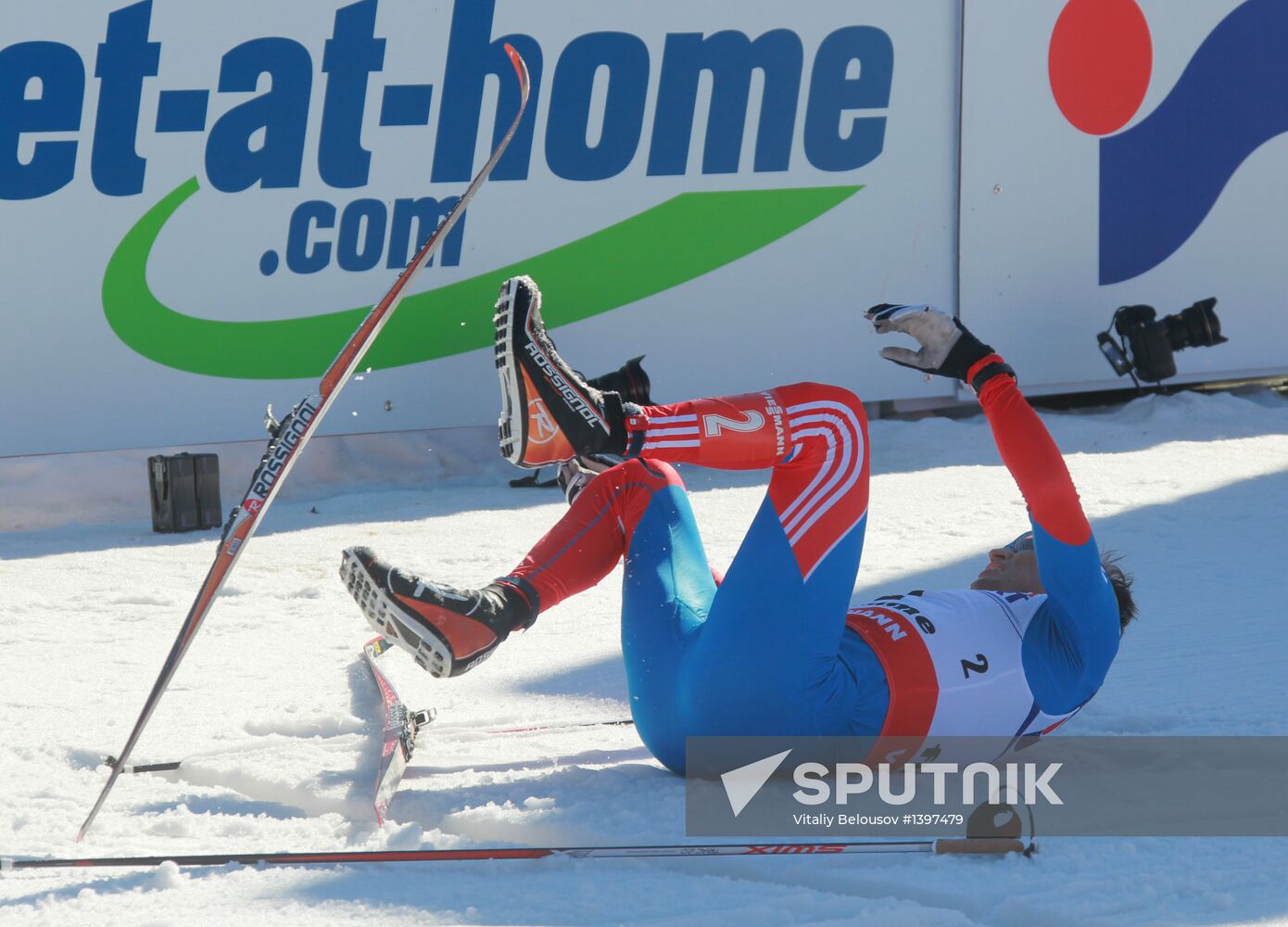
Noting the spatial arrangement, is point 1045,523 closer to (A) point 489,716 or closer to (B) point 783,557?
(B) point 783,557

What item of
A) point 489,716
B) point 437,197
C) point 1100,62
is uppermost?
point 1100,62

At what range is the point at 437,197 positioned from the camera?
600cm

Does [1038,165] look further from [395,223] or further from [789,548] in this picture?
[789,548]

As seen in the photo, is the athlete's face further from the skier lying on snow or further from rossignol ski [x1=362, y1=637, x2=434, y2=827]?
rossignol ski [x1=362, y1=637, x2=434, y2=827]

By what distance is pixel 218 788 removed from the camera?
272 centimetres

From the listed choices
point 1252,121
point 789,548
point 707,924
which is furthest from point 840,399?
point 1252,121

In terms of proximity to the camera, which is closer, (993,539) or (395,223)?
(993,539)

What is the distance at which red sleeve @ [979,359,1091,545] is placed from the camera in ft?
8.07

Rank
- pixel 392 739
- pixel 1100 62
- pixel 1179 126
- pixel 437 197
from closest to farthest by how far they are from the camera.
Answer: pixel 392 739
pixel 437 197
pixel 1100 62
pixel 1179 126

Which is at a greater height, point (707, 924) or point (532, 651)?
point (707, 924)

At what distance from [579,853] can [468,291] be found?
13.3 ft

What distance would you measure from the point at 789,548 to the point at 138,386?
4013 millimetres

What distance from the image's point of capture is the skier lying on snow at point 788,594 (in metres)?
2.45

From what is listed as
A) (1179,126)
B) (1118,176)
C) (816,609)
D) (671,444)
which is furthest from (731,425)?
(1179,126)
